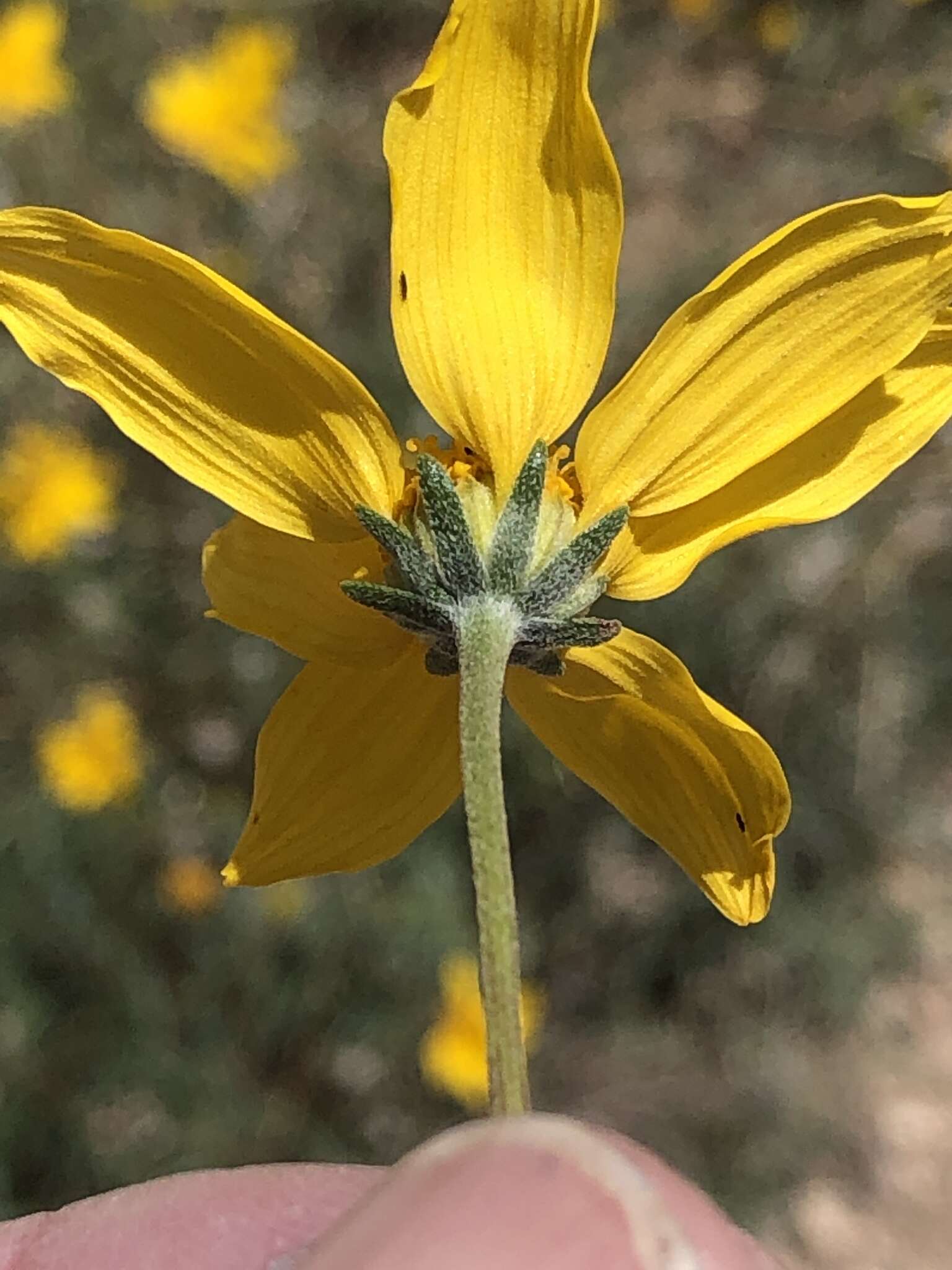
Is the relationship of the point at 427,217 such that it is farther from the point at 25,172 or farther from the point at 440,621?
the point at 25,172

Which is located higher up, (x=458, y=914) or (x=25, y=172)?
(x=25, y=172)

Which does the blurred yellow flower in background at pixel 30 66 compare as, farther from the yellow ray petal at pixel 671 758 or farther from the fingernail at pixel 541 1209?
the fingernail at pixel 541 1209

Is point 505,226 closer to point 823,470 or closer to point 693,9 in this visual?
point 823,470

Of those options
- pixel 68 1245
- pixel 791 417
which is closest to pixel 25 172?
pixel 68 1245

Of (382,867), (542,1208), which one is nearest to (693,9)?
(382,867)

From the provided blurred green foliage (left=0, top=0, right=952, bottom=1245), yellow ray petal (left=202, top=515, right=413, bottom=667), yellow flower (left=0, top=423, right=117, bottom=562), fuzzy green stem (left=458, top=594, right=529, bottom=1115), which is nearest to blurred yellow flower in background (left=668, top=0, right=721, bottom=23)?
blurred green foliage (left=0, top=0, right=952, bottom=1245)
